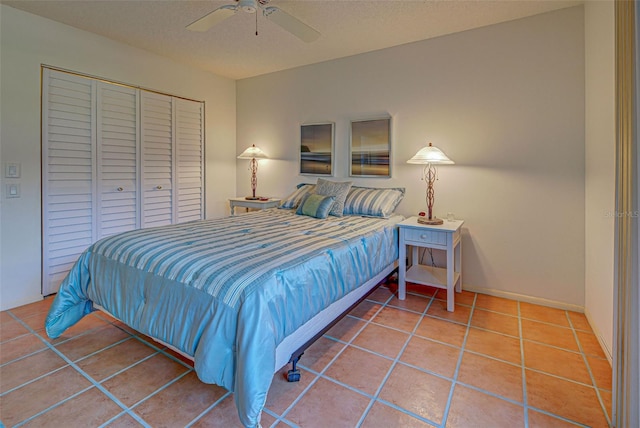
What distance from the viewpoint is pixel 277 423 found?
152 cm

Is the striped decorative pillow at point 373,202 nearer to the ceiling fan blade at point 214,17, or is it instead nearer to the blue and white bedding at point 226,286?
the blue and white bedding at point 226,286

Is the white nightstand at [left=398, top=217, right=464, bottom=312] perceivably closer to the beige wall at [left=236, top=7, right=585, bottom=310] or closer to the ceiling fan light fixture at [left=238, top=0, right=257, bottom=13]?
the beige wall at [left=236, top=7, right=585, bottom=310]

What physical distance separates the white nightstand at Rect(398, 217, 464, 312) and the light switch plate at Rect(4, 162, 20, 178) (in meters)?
3.37

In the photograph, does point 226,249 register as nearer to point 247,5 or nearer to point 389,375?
point 389,375

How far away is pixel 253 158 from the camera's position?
14.6ft

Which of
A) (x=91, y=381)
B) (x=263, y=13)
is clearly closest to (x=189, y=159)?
(x=263, y=13)

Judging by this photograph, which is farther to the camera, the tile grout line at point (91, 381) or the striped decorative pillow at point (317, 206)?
the striped decorative pillow at point (317, 206)

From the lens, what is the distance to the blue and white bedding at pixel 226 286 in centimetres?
142

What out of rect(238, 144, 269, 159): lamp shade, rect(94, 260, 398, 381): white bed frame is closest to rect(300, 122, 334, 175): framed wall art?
rect(238, 144, 269, 159): lamp shade

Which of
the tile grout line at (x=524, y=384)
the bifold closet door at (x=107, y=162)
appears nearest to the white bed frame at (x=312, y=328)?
the tile grout line at (x=524, y=384)

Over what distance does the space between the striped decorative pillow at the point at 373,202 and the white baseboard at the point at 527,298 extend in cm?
110

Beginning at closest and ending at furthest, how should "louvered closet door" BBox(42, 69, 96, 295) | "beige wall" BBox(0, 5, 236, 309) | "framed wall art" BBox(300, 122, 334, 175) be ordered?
1. "beige wall" BBox(0, 5, 236, 309)
2. "louvered closet door" BBox(42, 69, 96, 295)
3. "framed wall art" BBox(300, 122, 334, 175)

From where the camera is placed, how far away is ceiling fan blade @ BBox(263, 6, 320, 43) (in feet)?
7.17

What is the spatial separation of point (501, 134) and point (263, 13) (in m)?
2.26
